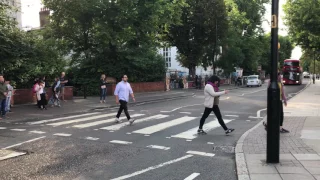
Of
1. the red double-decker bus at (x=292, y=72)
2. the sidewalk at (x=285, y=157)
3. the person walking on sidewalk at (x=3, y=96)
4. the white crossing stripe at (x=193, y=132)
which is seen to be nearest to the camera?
the sidewalk at (x=285, y=157)

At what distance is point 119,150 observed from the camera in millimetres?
8180

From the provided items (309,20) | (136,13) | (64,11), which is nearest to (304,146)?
(136,13)

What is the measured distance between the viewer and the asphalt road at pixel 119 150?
631 centimetres

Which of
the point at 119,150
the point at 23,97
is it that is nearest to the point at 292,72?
the point at 23,97

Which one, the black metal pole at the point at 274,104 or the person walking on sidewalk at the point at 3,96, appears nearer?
the black metal pole at the point at 274,104

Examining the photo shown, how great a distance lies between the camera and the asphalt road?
20.7 feet

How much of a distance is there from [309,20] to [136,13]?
758 inches

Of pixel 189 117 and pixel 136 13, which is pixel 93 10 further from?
pixel 189 117

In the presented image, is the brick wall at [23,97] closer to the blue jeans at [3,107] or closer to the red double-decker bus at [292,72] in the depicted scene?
the blue jeans at [3,107]

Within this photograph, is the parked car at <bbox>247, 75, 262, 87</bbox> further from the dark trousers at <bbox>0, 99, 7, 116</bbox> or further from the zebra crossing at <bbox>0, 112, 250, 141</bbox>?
the dark trousers at <bbox>0, 99, 7, 116</bbox>

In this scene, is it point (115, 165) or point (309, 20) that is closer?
point (115, 165)

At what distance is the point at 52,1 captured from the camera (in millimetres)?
25484

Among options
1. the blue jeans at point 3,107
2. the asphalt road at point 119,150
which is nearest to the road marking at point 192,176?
the asphalt road at point 119,150

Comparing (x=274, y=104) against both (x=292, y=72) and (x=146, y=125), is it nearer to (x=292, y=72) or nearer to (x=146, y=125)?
(x=146, y=125)
